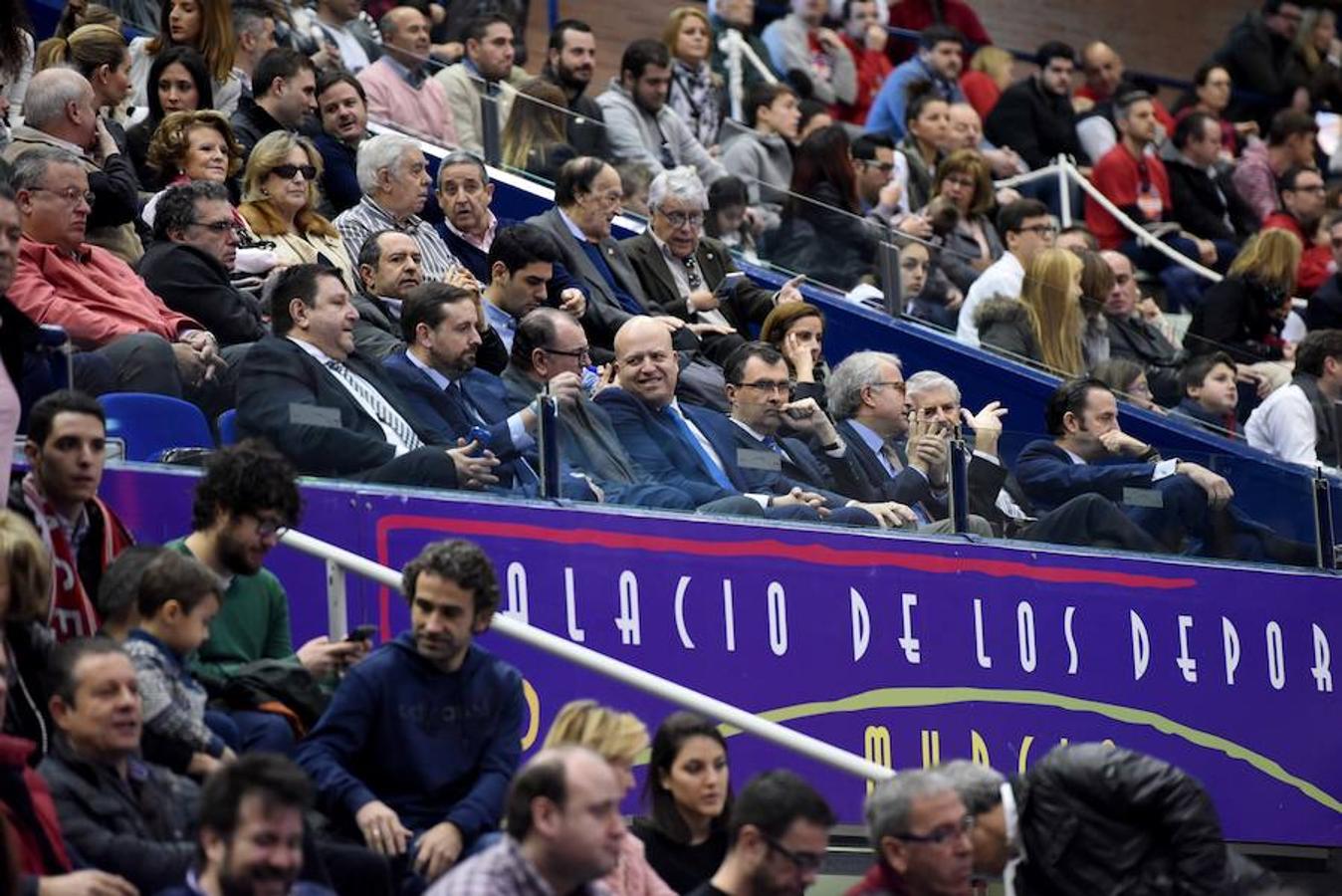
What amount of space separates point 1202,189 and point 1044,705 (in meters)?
8.38

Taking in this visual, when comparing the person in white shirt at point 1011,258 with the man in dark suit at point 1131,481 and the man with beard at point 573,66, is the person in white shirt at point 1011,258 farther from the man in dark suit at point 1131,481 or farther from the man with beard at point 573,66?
the man in dark suit at point 1131,481

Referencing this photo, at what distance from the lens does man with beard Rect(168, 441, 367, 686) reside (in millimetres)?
7332

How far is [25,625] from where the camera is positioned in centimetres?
674

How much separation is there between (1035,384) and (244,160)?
392 centimetres

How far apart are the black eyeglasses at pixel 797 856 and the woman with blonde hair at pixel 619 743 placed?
39cm

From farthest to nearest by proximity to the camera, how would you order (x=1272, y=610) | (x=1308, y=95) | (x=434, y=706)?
(x=1308, y=95) < (x=1272, y=610) < (x=434, y=706)

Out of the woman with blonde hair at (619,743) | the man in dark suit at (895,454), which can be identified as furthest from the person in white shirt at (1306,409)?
the woman with blonde hair at (619,743)

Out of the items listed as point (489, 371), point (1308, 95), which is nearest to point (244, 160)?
point (489, 371)

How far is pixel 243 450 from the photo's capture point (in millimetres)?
7375

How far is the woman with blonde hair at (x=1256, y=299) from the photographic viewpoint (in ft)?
49.4

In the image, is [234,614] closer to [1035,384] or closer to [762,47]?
[1035,384]

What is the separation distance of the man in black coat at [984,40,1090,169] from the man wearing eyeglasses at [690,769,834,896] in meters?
11.7

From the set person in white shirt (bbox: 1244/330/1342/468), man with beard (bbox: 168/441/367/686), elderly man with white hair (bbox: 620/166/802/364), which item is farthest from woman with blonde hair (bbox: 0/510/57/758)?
person in white shirt (bbox: 1244/330/1342/468)

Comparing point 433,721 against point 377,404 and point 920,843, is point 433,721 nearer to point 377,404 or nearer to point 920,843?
point 920,843
